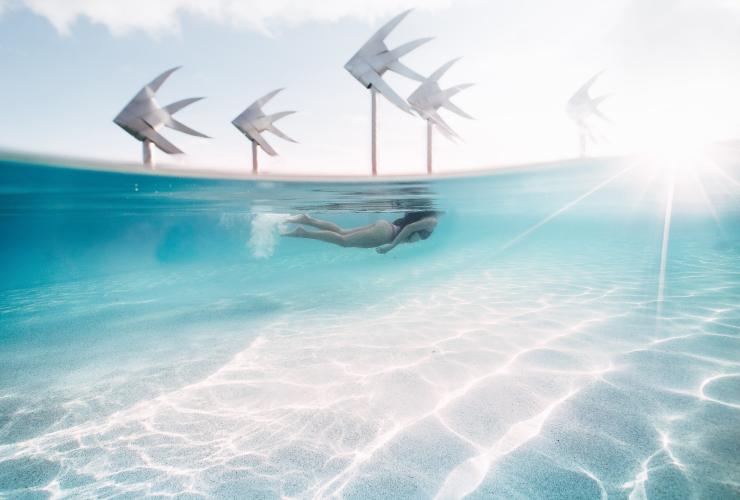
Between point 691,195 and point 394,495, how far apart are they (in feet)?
148

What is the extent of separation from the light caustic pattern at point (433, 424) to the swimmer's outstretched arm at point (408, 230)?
371 cm

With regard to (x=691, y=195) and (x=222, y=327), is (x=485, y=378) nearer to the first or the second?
(x=222, y=327)

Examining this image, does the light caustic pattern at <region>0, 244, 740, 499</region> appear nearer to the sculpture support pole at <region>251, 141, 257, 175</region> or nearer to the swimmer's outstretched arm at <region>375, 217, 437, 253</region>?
the swimmer's outstretched arm at <region>375, 217, 437, 253</region>

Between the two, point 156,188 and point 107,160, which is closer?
point 107,160

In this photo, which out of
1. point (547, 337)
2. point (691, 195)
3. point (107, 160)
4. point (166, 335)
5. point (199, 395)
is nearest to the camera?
point (199, 395)

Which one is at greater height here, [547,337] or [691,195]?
[691,195]

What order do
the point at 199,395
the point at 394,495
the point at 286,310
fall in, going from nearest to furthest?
the point at 394,495, the point at 199,395, the point at 286,310

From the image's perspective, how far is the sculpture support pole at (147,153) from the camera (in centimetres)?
1105

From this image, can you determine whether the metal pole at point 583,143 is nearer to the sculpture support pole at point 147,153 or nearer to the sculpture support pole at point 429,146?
the sculpture support pole at point 429,146

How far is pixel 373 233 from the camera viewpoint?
10656 mm

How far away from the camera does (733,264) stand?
55.1ft

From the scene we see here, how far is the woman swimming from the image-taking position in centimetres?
1041

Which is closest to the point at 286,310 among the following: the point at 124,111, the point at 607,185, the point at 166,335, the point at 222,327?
the point at 222,327

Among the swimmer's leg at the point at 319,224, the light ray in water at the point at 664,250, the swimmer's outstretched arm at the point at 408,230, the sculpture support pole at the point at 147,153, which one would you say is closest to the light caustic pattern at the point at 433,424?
the light ray in water at the point at 664,250
